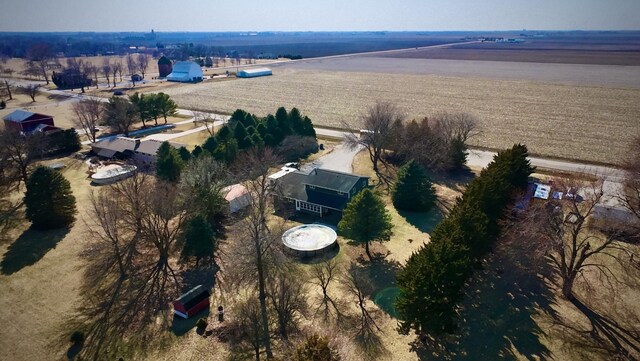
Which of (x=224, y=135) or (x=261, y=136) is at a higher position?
(x=224, y=135)

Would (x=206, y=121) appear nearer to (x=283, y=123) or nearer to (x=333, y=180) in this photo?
(x=283, y=123)

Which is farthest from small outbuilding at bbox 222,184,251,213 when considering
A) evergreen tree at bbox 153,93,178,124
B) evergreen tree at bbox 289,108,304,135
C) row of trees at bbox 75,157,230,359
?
evergreen tree at bbox 153,93,178,124

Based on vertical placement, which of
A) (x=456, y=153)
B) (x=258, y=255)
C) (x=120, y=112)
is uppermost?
(x=120, y=112)

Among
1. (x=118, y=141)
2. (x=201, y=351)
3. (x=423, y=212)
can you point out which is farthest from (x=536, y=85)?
(x=201, y=351)

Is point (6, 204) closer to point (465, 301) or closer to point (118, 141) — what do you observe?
point (118, 141)

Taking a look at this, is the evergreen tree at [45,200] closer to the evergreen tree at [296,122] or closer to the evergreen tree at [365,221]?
the evergreen tree at [365,221]

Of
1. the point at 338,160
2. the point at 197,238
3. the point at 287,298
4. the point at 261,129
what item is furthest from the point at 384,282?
the point at 261,129
